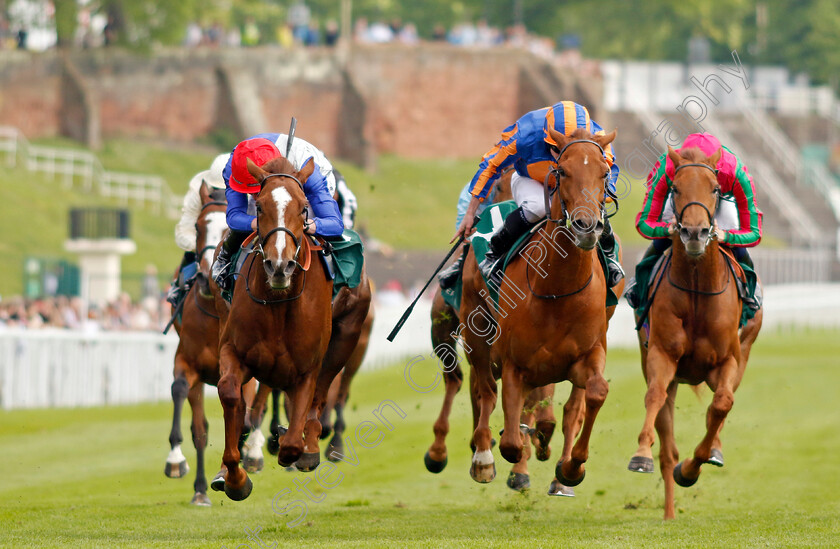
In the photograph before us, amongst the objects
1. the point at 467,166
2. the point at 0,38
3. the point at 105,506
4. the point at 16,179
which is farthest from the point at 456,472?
the point at 467,166

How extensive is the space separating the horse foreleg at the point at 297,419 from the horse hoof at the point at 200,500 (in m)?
2.36

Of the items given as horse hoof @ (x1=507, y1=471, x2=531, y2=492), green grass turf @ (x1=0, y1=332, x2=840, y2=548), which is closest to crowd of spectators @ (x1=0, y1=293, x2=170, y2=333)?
green grass turf @ (x1=0, y1=332, x2=840, y2=548)

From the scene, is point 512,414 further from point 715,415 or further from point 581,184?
point 581,184

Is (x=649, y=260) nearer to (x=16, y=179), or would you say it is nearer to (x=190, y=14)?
(x=16, y=179)

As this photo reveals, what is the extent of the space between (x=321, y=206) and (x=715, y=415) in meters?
3.04

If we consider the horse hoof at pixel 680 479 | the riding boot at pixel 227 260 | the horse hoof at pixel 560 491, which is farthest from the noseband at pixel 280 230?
the horse hoof at pixel 680 479

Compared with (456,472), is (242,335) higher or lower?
higher

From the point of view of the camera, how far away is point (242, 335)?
915 cm

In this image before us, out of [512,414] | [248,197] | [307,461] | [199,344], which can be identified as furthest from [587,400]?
[199,344]

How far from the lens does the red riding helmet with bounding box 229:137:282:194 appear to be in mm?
9344

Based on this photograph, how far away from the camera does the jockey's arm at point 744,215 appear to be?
10.3 m

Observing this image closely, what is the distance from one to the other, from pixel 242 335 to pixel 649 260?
345cm

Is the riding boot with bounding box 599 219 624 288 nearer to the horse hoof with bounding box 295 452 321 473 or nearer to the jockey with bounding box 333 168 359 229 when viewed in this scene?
the horse hoof with bounding box 295 452 321 473

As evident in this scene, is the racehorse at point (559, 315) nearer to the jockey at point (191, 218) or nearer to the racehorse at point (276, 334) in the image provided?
the racehorse at point (276, 334)
